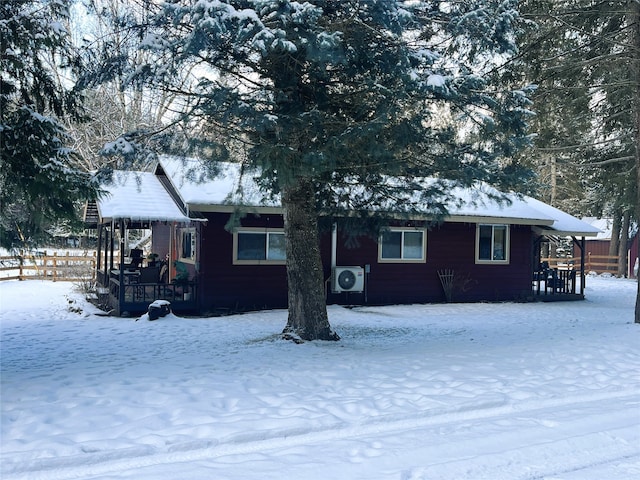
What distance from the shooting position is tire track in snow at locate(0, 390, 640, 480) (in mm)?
4375

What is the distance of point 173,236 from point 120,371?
10.4 meters

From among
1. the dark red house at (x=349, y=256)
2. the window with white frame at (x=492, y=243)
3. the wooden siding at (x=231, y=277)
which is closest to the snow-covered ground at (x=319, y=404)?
the wooden siding at (x=231, y=277)

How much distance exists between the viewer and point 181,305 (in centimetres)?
1354

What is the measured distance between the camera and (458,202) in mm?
14414

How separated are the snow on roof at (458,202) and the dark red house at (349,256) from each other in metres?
0.04

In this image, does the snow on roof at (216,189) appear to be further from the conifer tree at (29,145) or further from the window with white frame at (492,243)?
the window with white frame at (492,243)

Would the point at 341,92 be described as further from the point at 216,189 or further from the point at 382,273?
the point at 382,273

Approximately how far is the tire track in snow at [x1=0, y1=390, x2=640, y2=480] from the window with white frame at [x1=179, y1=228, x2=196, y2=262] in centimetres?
1018

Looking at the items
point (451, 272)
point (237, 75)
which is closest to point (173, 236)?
point (451, 272)

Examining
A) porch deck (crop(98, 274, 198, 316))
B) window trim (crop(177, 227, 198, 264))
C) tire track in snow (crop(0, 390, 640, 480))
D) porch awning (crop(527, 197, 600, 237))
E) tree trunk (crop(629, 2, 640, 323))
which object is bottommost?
tire track in snow (crop(0, 390, 640, 480))

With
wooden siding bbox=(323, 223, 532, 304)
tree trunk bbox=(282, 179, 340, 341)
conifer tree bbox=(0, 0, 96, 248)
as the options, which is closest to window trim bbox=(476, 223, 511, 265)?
wooden siding bbox=(323, 223, 532, 304)

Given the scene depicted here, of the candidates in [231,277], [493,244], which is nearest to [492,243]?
[493,244]

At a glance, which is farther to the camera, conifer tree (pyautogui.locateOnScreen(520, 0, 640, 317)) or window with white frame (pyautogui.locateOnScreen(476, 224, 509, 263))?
window with white frame (pyautogui.locateOnScreen(476, 224, 509, 263))

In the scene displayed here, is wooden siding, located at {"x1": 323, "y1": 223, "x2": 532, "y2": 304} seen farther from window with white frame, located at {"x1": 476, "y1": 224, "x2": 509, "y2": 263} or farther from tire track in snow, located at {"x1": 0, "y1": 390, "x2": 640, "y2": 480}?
tire track in snow, located at {"x1": 0, "y1": 390, "x2": 640, "y2": 480}
